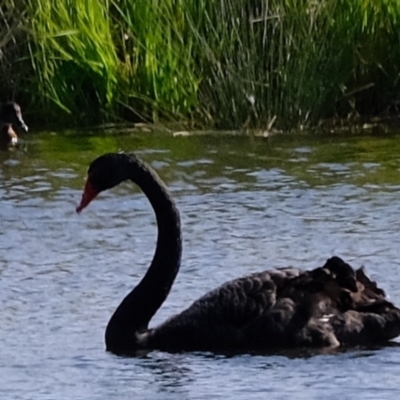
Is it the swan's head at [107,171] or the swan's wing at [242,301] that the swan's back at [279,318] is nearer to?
the swan's wing at [242,301]

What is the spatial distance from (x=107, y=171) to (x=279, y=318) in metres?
1.04

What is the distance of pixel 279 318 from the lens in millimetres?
6426

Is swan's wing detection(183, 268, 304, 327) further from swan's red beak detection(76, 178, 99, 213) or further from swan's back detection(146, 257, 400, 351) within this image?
swan's red beak detection(76, 178, 99, 213)

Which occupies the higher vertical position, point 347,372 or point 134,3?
point 134,3

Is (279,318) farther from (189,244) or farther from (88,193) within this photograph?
(189,244)

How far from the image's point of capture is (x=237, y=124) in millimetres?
11773

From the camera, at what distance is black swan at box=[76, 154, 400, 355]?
253 inches

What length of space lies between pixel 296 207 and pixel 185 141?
7.87ft

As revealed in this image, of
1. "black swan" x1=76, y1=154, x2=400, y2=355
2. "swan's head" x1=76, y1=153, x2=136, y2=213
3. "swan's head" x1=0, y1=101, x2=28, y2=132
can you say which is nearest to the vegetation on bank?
"swan's head" x1=0, y1=101, x2=28, y2=132

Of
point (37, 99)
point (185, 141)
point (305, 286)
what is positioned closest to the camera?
point (305, 286)

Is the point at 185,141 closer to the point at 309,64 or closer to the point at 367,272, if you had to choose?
the point at 309,64

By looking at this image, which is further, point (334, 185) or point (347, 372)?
point (334, 185)

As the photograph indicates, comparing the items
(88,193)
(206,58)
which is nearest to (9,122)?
(206,58)

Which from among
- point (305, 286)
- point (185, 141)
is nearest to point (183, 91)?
point (185, 141)
